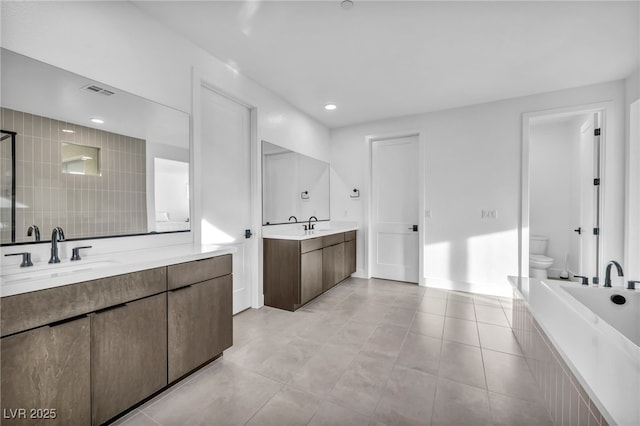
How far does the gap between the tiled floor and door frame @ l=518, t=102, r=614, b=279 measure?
99 cm

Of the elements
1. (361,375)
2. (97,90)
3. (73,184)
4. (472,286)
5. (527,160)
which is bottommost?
(361,375)

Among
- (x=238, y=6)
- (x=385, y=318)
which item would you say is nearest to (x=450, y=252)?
(x=385, y=318)

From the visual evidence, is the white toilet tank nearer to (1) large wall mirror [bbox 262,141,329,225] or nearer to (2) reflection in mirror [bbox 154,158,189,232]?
(1) large wall mirror [bbox 262,141,329,225]

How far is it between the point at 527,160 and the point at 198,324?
13.4 feet

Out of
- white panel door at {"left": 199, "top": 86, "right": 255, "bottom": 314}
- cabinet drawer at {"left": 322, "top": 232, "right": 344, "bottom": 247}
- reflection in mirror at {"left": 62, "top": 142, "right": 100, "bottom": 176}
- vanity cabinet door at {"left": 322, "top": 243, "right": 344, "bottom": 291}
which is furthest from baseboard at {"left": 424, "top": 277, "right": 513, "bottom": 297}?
reflection in mirror at {"left": 62, "top": 142, "right": 100, "bottom": 176}

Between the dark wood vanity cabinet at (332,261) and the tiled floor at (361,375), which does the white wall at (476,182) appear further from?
the dark wood vanity cabinet at (332,261)

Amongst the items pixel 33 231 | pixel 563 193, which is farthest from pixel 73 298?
pixel 563 193

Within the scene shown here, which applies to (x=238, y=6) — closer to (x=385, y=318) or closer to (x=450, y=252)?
(x=385, y=318)

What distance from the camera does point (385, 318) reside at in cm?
286

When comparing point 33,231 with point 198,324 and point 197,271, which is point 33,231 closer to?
point 197,271

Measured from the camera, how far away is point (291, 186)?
3750 millimetres

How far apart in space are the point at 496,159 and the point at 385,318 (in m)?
2.61

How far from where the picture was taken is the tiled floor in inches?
59.8

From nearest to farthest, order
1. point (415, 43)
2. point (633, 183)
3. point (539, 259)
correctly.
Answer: point (415, 43) < point (633, 183) < point (539, 259)
